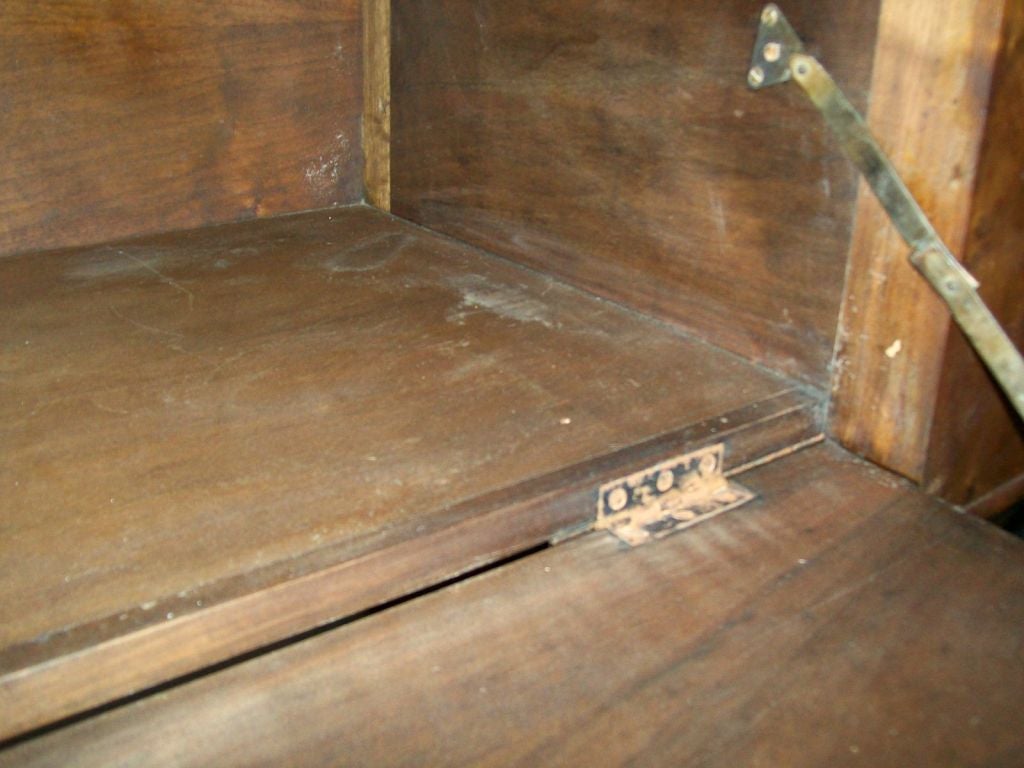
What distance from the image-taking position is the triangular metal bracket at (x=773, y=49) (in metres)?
0.83

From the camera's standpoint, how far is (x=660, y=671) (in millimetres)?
598

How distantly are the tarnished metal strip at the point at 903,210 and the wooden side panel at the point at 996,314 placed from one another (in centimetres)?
2

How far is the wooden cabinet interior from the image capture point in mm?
647

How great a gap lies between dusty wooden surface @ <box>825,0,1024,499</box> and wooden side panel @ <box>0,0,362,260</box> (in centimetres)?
80

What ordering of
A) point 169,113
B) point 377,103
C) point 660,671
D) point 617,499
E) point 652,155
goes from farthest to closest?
1. point 377,103
2. point 169,113
3. point 652,155
4. point 617,499
5. point 660,671

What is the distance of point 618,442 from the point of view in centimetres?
78

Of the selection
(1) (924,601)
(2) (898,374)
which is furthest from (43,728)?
(2) (898,374)

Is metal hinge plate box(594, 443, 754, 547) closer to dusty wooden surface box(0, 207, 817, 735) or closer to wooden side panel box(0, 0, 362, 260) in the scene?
dusty wooden surface box(0, 207, 817, 735)

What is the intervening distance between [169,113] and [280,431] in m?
0.66

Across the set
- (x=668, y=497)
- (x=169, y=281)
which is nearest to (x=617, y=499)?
(x=668, y=497)

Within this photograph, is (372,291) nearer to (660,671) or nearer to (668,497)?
(668,497)

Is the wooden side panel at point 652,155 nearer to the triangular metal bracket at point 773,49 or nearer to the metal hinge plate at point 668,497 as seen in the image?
the triangular metal bracket at point 773,49

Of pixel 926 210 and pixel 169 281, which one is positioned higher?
pixel 926 210

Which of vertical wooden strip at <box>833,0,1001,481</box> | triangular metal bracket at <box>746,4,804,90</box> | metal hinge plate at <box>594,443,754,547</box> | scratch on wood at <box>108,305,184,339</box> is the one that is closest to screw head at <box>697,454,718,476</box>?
metal hinge plate at <box>594,443,754,547</box>
